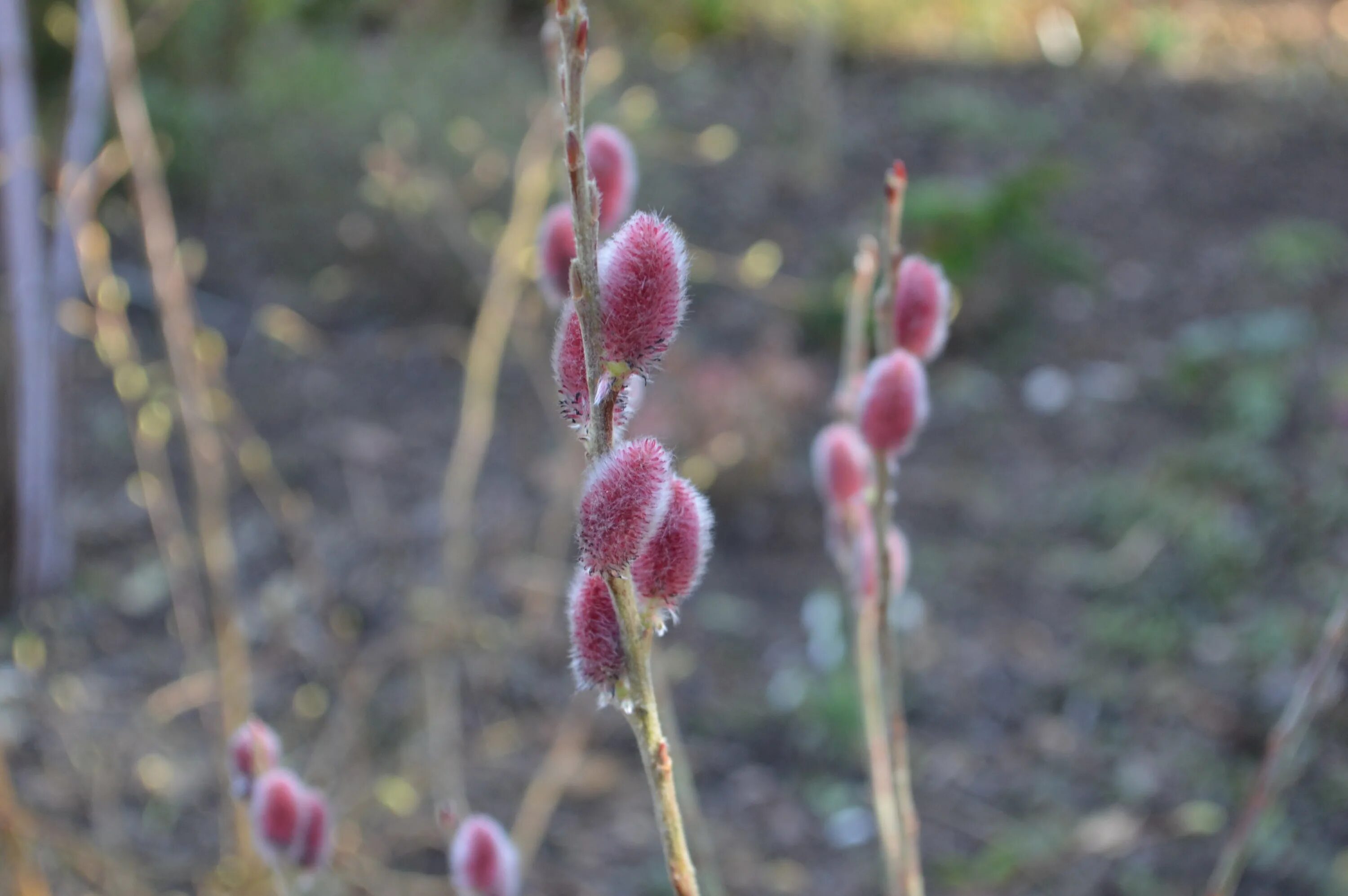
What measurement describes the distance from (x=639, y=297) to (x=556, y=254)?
42cm

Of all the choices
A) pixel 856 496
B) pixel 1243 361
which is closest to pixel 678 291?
pixel 856 496

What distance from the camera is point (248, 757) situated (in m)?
0.96

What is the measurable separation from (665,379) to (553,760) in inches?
76.4

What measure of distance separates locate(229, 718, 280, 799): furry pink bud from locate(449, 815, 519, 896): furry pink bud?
0.19 metres

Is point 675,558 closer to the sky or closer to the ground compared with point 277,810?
closer to the sky

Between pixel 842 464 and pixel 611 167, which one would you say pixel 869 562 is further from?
pixel 611 167

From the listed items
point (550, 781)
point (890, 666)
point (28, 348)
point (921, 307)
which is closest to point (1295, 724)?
point (890, 666)

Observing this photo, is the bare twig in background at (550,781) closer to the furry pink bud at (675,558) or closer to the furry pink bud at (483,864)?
the furry pink bud at (483,864)

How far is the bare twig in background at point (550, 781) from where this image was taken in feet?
6.87

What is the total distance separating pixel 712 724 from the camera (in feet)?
9.07

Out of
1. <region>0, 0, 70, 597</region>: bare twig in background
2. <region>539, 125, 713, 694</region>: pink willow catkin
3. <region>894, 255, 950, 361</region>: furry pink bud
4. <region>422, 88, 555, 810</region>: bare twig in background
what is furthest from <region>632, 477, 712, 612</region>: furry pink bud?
<region>0, 0, 70, 597</region>: bare twig in background

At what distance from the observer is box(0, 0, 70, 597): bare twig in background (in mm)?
2754

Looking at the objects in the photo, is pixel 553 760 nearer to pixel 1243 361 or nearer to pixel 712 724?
pixel 712 724

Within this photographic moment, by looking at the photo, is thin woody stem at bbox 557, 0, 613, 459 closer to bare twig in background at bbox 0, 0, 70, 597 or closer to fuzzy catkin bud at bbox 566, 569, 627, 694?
fuzzy catkin bud at bbox 566, 569, 627, 694
